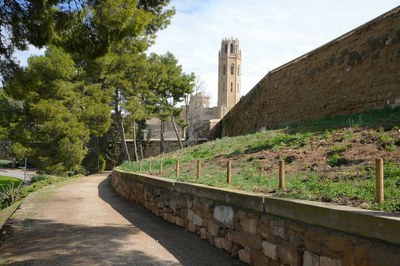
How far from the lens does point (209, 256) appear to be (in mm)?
5770

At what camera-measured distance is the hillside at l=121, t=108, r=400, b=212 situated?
4625 millimetres

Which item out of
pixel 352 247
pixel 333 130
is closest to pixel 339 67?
pixel 333 130

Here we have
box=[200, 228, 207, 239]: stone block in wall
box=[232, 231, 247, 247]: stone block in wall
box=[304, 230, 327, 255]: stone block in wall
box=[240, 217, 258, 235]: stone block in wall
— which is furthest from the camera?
box=[200, 228, 207, 239]: stone block in wall

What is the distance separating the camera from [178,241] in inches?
265

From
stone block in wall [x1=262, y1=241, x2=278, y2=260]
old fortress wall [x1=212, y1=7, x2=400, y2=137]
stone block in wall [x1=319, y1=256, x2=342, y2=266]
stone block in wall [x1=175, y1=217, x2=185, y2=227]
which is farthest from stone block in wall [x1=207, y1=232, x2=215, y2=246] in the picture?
old fortress wall [x1=212, y1=7, x2=400, y2=137]

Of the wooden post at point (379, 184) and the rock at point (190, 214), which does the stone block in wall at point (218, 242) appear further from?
→ the wooden post at point (379, 184)

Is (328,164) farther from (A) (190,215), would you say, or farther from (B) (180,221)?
(B) (180,221)

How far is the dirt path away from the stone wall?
0.34m

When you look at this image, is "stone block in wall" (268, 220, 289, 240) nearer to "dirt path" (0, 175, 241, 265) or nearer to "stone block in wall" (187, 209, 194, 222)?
"dirt path" (0, 175, 241, 265)

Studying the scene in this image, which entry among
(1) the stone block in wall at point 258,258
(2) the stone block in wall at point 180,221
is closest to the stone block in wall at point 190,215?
(2) the stone block in wall at point 180,221

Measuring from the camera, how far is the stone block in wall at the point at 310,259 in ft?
12.9

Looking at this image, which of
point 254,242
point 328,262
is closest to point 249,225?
point 254,242

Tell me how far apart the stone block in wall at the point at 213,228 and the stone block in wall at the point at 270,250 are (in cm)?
132

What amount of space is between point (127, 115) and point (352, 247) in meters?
25.3
